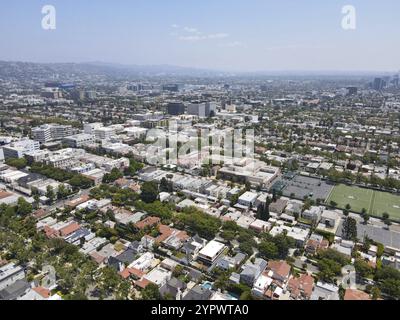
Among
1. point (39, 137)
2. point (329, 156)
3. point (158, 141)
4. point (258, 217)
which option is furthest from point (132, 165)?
point (329, 156)

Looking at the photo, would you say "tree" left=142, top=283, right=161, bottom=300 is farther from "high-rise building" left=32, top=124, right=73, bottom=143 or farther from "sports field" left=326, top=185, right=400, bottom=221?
"high-rise building" left=32, top=124, right=73, bottom=143

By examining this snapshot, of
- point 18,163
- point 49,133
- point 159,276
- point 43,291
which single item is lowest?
point 159,276

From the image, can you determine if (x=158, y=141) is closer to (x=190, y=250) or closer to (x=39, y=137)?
(x=39, y=137)

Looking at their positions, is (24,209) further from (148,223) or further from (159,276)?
(159,276)

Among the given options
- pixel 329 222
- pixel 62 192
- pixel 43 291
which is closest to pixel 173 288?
pixel 43 291

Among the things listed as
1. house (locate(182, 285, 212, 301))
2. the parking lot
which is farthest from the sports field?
Answer: house (locate(182, 285, 212, 301))
